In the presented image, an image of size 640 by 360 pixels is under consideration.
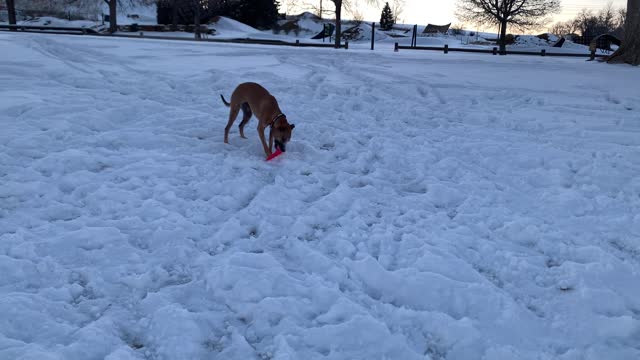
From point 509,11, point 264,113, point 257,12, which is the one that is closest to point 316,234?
point 264,113

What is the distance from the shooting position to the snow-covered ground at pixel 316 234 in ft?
9.73

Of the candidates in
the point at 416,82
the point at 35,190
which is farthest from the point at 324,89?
the point at 35,190

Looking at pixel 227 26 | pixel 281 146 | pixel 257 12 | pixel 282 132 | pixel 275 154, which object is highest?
pixel 257 12

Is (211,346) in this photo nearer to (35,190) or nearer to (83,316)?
(83,316)

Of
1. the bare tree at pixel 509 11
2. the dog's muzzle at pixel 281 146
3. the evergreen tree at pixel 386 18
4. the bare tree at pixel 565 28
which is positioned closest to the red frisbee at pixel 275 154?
the dog's muzzle at pixel 281 146

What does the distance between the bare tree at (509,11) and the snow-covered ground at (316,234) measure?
127ft

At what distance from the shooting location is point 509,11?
43.4 metres

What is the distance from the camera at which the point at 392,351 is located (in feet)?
9.36

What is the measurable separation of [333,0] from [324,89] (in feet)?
94.8

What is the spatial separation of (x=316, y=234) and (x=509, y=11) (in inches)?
1827

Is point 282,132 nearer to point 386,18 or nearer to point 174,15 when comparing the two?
point 174,15

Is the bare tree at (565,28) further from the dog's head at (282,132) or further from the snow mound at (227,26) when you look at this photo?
the dog's head at (282,132)

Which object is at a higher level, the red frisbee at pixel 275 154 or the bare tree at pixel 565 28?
the bare tree at pixel 565 28

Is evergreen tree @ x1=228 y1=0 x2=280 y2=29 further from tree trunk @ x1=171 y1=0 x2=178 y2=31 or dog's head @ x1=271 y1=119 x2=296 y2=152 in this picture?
dog's head @ x1=271 y1=119 x2=296 y2=152
